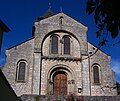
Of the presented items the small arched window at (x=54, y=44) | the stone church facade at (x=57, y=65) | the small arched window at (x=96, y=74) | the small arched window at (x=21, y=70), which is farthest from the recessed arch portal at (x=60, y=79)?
the small arched window at (x=21, y=70)

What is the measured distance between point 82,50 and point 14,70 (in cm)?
664

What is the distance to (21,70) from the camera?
2080 centimetres

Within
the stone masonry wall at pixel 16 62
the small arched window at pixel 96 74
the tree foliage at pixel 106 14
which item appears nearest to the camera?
the tree foliage at pixel 106 14

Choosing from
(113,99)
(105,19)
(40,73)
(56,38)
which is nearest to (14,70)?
(40,73)

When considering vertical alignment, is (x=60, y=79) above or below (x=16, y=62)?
below

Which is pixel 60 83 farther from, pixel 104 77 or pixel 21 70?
pixel 104 77

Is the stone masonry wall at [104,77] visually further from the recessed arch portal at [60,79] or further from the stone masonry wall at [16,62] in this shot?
the stone masonry wall at [16,62]

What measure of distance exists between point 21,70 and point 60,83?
3828 millimetres

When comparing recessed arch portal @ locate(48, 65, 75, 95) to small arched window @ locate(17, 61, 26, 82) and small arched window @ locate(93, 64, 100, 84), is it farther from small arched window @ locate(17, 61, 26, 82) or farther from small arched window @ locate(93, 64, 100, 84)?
small arched window @ locate(17, 61, 26, 82)

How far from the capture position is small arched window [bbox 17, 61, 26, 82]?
67.3 ft

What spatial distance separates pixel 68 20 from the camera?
2347 cm

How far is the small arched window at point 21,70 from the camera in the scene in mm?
20500

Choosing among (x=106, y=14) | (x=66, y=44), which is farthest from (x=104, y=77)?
(x=106, y=14)

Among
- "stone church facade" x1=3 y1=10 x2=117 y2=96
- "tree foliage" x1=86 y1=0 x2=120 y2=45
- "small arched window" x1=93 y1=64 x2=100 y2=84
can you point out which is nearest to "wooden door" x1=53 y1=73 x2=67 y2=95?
"stone church facade" x1=3 y1=10 x2=117 y2=96
